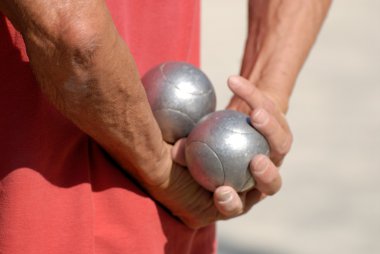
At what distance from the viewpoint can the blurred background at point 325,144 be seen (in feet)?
19.8

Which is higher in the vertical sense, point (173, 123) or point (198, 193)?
point (173, 123)

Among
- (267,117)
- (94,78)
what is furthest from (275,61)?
(94,78)

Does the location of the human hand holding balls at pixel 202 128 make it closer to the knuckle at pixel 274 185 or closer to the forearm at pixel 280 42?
the knuckle at pixel 274 185

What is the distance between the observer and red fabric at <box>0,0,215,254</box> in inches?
97.9

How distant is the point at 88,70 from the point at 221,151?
48 cm

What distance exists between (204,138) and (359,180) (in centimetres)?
422

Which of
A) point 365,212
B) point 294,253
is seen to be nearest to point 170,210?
point 294,253

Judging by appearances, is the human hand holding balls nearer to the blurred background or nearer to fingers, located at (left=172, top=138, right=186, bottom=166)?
fingers, located at (left=172, top=138, right=186, bottom=166)

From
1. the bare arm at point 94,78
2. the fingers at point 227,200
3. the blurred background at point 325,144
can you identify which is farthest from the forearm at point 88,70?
the blurred background at point 325,144

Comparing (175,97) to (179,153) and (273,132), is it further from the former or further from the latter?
(273,132)

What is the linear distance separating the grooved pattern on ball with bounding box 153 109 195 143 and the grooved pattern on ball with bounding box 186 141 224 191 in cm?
11

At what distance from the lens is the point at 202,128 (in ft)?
8.80

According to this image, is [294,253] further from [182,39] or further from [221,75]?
[182,39]

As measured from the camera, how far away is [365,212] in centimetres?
636
